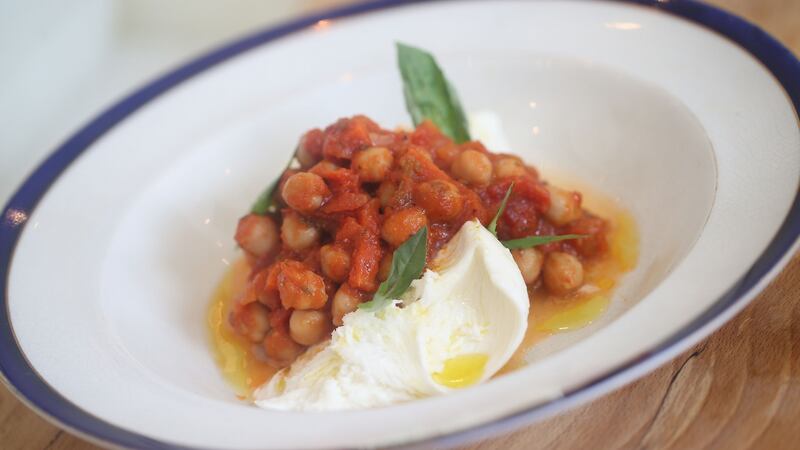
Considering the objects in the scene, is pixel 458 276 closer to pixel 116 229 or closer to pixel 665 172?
pixel 665 172

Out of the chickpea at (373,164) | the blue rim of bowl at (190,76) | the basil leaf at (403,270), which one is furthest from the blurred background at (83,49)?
the basil leaf at (403,270)

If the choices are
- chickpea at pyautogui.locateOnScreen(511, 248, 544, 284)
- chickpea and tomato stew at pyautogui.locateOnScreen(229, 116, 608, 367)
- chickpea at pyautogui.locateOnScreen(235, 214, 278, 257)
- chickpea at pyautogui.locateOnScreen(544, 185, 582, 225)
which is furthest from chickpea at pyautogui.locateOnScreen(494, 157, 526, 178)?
chickpea at pyautogui.locateOnScreen(235, 214, 278, 257)

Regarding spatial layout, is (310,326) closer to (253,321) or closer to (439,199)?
(253,321)

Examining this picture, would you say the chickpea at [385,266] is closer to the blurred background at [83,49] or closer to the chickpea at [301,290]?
the chickpea at [301,290]

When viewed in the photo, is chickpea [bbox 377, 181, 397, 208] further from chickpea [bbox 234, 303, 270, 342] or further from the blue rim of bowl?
the blue rim of bowl

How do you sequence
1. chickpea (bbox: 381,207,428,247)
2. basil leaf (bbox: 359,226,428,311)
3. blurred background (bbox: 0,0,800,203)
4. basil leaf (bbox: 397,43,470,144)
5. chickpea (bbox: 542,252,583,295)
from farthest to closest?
blurred background (bbox: 0,0,800,203), basil leaf (bbox: 397,43,470,144), chickpea (bbox: 542,252,583,295), chickpea (bbox: 381,207,428,247), basil leaf (bbox: 359,226,428,311)

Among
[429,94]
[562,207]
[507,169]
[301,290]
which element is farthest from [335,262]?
[429,94]

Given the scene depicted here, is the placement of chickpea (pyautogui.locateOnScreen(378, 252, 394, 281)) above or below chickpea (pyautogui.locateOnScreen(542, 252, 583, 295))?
above
